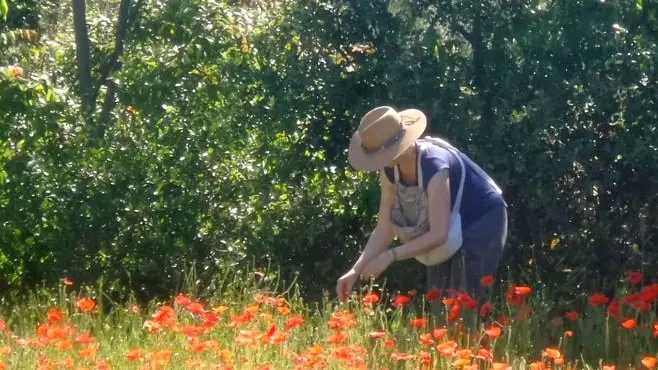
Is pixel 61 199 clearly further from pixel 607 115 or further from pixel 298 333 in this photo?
pixel 607 115

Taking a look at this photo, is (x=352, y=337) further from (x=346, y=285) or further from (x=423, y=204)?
(x=423, y=204)

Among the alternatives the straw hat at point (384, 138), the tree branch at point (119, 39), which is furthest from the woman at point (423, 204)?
the tree branch at point (119, 39)

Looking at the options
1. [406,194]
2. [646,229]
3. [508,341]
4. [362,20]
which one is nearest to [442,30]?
[362,20]

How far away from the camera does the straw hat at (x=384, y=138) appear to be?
17.7 feet

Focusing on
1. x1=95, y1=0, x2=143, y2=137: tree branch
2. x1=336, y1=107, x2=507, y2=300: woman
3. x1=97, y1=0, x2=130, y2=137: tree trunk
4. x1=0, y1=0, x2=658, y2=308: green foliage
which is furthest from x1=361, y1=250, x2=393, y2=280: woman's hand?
x1=95, y1=0, x2=143, y2=137: tree branch

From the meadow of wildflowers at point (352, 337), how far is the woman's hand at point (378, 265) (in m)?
0.08

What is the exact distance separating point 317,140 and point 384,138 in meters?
2.34

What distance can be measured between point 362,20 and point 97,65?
2623 millimetres

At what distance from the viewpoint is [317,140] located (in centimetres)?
777

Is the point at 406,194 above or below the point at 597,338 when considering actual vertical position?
above

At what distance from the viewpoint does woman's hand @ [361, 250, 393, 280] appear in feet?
17.3

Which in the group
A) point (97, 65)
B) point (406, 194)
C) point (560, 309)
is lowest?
point (560, 309)

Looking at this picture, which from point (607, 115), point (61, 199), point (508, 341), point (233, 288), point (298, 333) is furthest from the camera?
point (61, 199)

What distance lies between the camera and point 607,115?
23.8 ft
